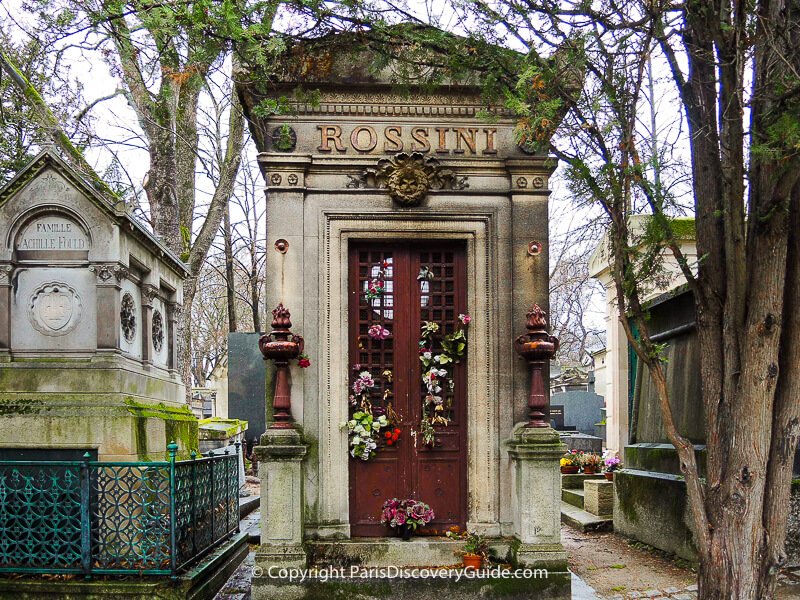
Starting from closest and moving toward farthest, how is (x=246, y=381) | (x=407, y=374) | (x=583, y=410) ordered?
(x=407, y=374), (x=246, y=381), (x=583, y=410)

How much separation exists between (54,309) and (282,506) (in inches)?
128

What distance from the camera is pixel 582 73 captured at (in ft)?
21.9

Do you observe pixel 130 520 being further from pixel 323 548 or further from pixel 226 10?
pixel 226 10

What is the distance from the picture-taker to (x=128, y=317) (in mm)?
8484

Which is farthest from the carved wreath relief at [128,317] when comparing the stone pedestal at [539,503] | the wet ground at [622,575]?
the stone pedestal at [539,503]

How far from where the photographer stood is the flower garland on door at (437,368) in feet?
25.3

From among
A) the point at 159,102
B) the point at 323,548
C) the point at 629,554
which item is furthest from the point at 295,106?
the point at 159,102

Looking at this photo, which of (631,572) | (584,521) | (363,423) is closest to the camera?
(363,423)

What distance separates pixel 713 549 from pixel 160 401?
6.30 meters

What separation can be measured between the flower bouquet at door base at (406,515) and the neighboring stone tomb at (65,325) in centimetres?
260

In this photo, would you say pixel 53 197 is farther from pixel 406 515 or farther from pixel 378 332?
pixel 406 515

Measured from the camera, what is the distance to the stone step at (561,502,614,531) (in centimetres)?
1122

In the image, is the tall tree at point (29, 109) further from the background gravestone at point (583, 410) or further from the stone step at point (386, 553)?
the background gravestone at point (583, 410)

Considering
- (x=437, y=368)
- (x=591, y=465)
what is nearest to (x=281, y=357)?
(x=437, y=368)
